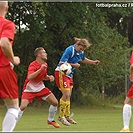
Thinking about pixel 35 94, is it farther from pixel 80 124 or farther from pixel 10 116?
pixel 10 116

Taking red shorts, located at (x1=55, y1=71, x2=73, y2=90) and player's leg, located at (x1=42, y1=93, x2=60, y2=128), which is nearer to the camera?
player's leg, located at (x1=42, y1=93, x2=60, y2=128)

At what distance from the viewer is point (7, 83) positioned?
8.45 m

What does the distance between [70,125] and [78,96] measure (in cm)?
1661

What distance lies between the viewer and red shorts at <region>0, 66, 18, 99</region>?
8.44 meters

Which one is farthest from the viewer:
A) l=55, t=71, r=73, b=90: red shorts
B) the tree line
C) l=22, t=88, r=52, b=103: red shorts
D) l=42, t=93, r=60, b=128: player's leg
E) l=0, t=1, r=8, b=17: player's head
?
the tree line

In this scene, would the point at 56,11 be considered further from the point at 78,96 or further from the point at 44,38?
the point at 78,96

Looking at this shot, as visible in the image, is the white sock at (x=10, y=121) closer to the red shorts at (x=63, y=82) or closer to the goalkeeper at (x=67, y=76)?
the goalkeeper at (x=67, y=76)

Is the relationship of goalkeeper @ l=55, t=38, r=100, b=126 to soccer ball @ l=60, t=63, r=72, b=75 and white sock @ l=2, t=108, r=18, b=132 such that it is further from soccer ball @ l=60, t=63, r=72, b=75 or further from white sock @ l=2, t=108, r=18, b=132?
white sock @ l=2, t=108, r=18, b=132

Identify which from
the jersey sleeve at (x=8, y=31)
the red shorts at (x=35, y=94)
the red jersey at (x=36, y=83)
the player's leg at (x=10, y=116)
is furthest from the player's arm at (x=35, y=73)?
the jersey sleeve at (x=8, y=31)

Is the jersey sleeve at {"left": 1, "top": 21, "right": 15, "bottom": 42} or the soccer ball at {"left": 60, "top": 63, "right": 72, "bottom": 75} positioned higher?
the jersey sleeve at {"left": 1, "top": 21, "right": 15, "bottom": 42}

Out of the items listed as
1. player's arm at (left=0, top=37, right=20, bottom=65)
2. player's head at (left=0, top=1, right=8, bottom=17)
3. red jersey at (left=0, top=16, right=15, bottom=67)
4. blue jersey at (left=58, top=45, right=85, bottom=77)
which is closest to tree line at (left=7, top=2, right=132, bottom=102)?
blue jersey at (left=58, top=45, right=85, bottom=77)

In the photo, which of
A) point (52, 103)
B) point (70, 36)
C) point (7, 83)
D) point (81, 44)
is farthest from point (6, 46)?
point (70, 36)

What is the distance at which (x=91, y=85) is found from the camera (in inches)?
1211

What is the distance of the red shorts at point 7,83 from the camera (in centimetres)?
844
